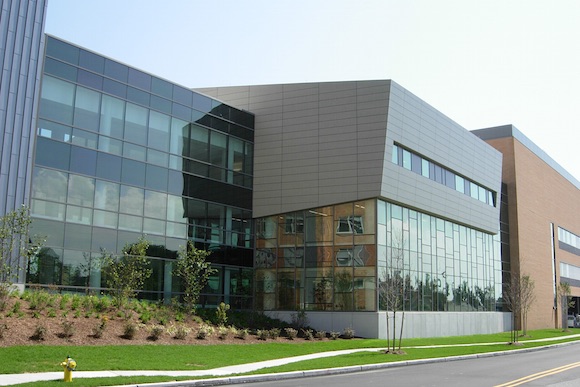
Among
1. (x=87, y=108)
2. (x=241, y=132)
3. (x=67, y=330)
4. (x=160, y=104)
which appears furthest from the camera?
(x=241, y=132)

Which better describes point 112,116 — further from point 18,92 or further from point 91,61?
point 18,92

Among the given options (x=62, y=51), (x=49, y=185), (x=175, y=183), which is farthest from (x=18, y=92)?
(x=175, y=183)

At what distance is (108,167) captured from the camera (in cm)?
3050

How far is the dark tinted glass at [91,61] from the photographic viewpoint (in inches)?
1176

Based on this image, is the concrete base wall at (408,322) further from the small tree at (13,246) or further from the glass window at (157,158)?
the small tree at (13,246)

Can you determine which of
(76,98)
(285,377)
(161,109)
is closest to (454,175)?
(161,109)

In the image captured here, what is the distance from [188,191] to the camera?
34719mm

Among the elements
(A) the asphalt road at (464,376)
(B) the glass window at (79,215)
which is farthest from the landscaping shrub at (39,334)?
(B) the glass window at (79,215)

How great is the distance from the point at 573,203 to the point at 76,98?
222 feet

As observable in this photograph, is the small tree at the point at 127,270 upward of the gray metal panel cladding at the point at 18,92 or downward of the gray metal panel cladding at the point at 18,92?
downward

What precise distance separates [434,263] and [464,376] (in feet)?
79.2

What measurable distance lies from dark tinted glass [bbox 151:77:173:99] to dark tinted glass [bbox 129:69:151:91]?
1.06 ft

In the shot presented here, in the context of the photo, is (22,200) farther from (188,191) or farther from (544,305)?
(544,305)

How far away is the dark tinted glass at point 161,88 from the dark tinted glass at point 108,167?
4.71 meters
